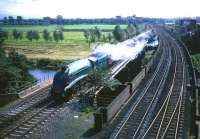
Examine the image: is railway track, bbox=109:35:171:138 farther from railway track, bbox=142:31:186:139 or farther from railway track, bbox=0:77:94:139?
railway track, bbox=0:77:94:139

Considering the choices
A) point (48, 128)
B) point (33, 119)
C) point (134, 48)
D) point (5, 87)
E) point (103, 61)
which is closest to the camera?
point (48, 128)

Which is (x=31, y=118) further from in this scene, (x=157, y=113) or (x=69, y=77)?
(x=157, y=113)

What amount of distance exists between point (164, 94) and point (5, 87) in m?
20.1

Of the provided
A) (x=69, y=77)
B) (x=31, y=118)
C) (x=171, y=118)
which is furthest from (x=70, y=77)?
(x=171, y=118)

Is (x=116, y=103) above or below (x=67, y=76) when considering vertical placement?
below

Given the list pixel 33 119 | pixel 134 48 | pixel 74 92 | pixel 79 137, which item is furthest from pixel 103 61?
pixel 134 48

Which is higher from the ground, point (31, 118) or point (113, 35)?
point (113, 35)

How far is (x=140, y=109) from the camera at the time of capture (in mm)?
28938

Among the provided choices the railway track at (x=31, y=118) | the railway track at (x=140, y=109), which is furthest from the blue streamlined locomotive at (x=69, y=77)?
the railway track at (x=140, y=109)

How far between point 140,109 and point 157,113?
5.78 ft

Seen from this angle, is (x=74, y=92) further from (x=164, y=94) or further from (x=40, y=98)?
(x=164, y=94)

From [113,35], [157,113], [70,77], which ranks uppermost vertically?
[70,77]

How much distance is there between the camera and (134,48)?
225 feet

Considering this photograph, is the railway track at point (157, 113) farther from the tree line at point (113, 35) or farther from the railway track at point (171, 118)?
the tree line at point (113, 35)
